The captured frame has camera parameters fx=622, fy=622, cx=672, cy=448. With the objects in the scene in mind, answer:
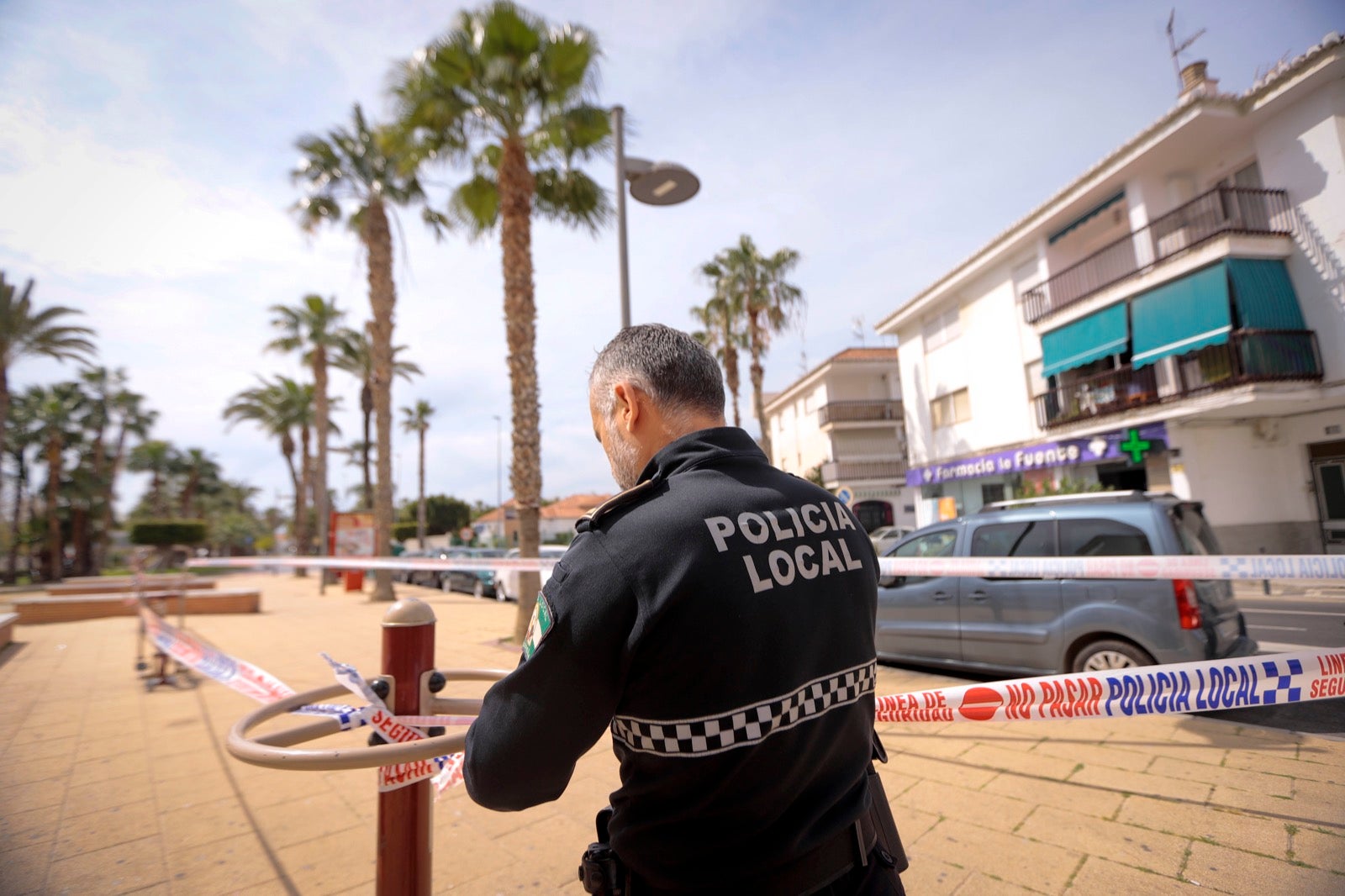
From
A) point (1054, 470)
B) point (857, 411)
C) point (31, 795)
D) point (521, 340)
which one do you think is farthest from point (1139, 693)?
point (857, 411)

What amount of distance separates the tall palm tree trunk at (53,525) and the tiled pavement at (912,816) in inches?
1710

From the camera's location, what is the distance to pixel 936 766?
12.8ft

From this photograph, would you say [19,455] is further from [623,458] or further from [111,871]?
[623,458]

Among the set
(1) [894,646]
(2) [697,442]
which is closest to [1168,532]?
(1) [894,646]

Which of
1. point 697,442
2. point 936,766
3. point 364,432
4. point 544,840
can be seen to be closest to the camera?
point 697,442

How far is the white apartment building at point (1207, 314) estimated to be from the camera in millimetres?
13594

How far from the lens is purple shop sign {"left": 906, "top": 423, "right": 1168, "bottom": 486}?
1675 cm

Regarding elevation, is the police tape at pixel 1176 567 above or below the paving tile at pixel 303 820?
above

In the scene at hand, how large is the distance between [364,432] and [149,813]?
32552 millimetres

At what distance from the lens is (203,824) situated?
3479 millimetres

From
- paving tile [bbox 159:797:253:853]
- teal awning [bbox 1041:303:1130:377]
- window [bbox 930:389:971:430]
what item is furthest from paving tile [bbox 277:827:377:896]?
window [bbox 930:389:971:430]

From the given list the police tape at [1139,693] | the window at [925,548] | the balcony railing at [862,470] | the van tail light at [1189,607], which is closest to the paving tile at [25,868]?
the police tape at [1139,693]

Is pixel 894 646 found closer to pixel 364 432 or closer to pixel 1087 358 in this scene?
pixel 1087 358

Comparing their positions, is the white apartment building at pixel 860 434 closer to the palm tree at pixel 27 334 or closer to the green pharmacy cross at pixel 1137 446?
the green pharmacy cross at pixel 1137 446
